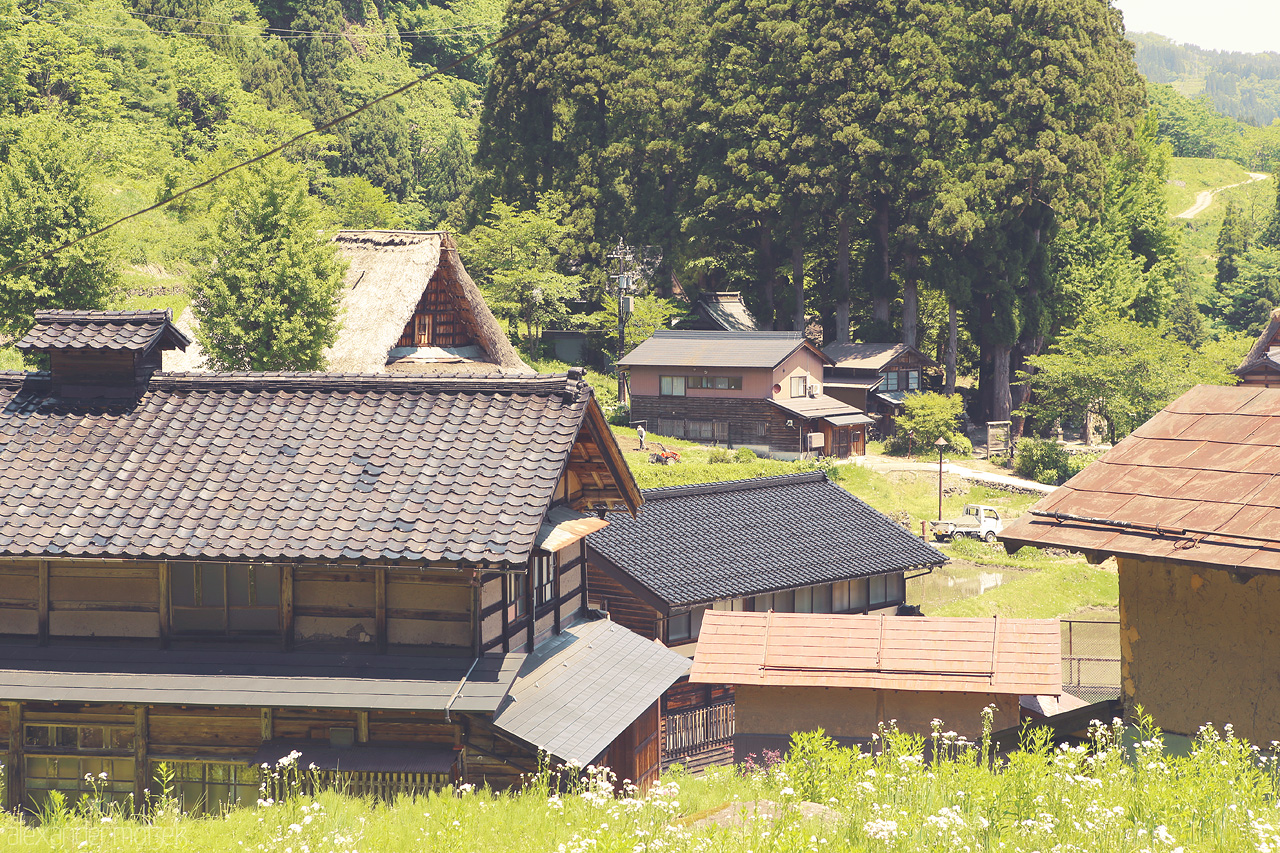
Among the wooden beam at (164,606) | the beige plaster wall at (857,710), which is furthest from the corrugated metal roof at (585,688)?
the wooden beam at (164,606)

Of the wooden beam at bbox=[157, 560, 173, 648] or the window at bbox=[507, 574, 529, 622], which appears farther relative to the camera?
the window at bbox=[507, 574, 529, 622]

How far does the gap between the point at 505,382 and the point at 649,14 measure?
51.2 metres

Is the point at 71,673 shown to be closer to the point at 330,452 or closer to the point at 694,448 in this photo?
the point at 330,452

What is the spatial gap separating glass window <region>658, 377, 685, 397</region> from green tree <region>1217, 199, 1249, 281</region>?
190 feet

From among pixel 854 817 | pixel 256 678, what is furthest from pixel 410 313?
pixel 854 817

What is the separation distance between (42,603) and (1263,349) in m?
50.2

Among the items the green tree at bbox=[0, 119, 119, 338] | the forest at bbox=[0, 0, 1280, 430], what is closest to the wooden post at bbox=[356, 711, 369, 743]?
the green tree at bbox=[0, 119, 119, 338]

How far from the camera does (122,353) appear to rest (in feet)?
40.6

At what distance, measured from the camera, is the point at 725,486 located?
2498cm

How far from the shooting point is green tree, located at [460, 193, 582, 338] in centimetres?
5128

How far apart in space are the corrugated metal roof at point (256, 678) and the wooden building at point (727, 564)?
329 inches

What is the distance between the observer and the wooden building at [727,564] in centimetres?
2003

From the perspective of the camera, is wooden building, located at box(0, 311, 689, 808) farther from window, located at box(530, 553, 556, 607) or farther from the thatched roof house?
the thatched roof house

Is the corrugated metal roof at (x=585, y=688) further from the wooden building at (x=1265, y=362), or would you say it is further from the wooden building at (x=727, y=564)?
the wooden building at (x=1265, y=362)
